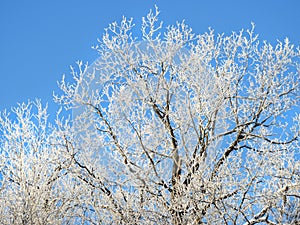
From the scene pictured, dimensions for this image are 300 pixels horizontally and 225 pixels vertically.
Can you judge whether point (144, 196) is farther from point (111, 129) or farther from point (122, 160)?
point (111, 129)

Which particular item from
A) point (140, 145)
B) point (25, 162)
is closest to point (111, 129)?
point (140, 145)

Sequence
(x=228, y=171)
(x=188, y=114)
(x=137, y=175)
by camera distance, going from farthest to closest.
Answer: (x=188, y=114), (x=137, y=175), (x=228, y=171)

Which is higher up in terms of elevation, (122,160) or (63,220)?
(122,160)

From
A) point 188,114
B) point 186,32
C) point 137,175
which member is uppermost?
point 186,32

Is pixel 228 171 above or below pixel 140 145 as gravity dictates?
below

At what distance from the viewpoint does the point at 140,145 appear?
952 centimetres

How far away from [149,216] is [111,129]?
2.24m

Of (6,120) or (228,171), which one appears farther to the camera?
(6,120)

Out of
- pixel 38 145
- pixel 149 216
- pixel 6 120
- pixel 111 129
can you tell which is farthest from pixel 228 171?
pixel 6 120

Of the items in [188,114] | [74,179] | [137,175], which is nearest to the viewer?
[137,175]

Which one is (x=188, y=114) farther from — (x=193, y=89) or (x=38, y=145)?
(x=38, y=145)

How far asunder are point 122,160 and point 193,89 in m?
1.98

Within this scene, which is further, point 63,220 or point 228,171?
point 63,220

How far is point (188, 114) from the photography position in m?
9.19
